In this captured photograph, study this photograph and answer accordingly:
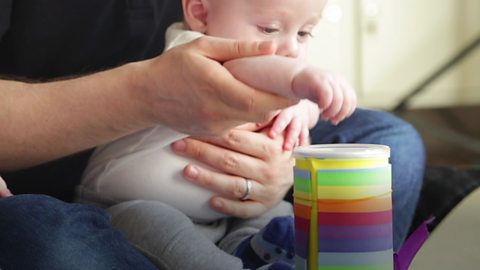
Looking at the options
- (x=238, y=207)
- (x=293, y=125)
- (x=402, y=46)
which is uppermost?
(x=293, y=125)

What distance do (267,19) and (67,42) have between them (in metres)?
0.38

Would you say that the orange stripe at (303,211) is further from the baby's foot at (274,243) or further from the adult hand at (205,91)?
the baby's foot at (274,243)

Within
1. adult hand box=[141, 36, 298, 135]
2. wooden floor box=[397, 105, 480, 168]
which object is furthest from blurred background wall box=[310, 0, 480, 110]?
adult hand box=[141, 36, 298, 135]

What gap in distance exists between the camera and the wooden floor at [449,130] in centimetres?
284

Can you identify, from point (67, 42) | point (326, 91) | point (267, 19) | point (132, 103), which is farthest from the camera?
point (67, 42)

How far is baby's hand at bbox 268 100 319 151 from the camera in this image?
39.7 inches

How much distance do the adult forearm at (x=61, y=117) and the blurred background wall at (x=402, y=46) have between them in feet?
7.09

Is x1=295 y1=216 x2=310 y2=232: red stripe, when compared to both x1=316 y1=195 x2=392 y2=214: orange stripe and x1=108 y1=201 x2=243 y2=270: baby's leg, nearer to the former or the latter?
x1=316 y1=195 x2=392 y2=214: orange stripe

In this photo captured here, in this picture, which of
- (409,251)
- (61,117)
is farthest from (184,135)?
(409,251)

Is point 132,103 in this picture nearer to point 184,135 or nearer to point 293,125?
point 184,135

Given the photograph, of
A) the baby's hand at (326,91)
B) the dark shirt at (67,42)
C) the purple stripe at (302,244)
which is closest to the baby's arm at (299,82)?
the baby's hand at (326,91)

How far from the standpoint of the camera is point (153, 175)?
3.20ft

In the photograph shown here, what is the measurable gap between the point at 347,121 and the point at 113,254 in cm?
62

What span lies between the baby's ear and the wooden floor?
Answer: 1.96 metres
